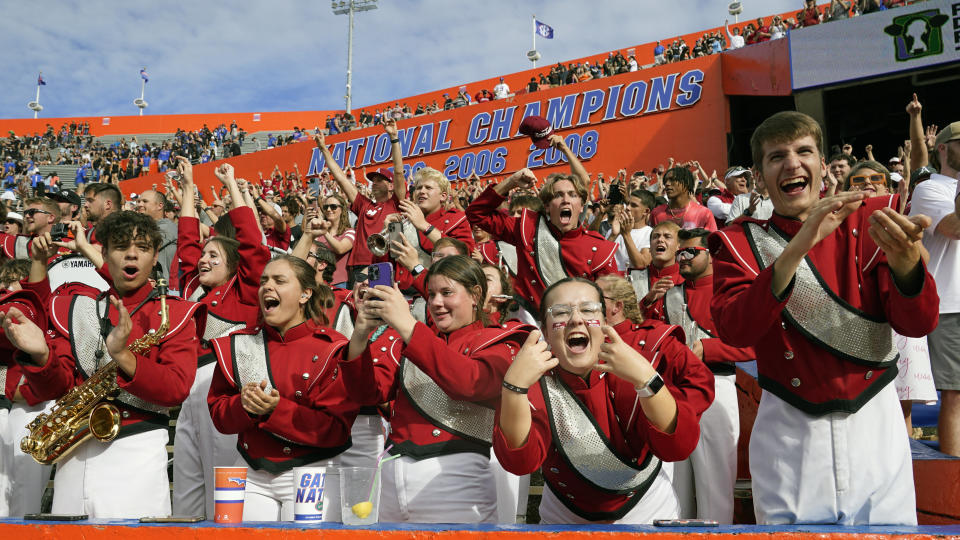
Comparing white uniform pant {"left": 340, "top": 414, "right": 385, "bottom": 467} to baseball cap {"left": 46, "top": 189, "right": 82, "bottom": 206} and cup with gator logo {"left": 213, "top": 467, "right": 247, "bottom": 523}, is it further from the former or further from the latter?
baseball cap {"left": 46, "top": 189, "right": 82, "bottom": 206}

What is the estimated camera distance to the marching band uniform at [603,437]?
279 centimetres

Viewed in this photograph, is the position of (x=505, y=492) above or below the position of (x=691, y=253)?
below

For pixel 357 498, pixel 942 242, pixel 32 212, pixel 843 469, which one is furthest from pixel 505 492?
pixel 32 212

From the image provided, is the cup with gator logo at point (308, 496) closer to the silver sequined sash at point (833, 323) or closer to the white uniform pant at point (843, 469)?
the white uniform pant at point (843, 469)

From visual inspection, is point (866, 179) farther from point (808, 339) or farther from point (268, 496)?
point (268, 496)

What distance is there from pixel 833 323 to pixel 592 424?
0.91 m

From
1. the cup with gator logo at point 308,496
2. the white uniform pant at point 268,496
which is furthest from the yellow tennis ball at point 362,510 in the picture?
the white uniform pant at point 268,496

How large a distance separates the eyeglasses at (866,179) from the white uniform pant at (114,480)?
4.93 metres

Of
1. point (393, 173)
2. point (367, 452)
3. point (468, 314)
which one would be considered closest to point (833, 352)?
point (468, 314)

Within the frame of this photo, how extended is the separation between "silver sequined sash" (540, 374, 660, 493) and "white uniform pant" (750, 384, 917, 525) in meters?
0.53

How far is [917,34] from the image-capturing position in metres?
14.9

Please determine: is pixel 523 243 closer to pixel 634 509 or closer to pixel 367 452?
pixel 367 452

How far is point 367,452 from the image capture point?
177 inches

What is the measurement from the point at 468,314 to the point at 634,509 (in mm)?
1178
